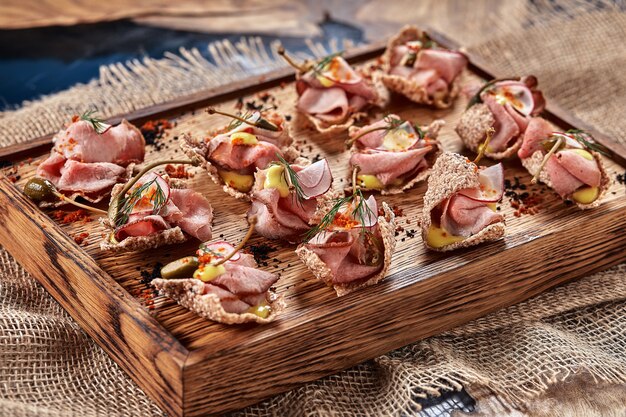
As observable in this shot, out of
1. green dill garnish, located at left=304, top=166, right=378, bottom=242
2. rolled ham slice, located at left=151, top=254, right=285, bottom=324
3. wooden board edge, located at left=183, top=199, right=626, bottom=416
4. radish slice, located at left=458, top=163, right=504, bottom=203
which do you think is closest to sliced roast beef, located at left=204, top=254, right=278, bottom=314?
rolled ham slice, located at left=151, top=254, right=285, bottom=324

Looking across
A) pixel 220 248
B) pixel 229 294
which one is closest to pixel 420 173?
pixel 220 248

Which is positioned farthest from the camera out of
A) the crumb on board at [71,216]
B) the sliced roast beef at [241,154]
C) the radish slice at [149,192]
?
the sliced roast beef at [241,154]

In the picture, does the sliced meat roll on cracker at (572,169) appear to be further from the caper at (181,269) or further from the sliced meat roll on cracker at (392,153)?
the caper at (181,269)

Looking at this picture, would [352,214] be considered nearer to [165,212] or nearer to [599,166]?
[165,212]

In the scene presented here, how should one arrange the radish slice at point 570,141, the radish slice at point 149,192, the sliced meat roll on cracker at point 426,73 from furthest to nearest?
the sliced meat roll on cracker at point 426,73 → the radish slice at point 570,141 → the radish slice at point 149,192

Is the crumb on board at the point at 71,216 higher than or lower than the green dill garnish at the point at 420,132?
higher

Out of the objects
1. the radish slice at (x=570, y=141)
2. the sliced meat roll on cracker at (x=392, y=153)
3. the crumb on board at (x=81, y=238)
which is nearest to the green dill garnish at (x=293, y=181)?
the sliced meat roll on cracker at (x=392, y=153)
